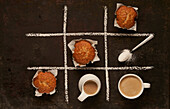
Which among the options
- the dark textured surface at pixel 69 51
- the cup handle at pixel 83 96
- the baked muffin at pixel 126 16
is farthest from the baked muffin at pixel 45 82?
the baked muffin at pixel 126 16

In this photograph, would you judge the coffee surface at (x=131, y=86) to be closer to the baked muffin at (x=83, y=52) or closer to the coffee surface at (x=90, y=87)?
the coffee surface at (x=90, y=87)

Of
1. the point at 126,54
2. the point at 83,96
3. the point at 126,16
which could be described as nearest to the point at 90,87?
the point at 83,96

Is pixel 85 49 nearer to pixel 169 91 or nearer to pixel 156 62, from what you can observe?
pixel 156 62

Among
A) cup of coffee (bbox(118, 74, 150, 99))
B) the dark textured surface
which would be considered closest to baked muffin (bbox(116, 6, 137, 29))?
the dark textured surface

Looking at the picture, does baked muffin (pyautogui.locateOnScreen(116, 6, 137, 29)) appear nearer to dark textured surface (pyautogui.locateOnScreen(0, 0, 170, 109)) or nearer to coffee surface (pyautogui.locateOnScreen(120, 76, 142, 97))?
dark textured surface (pyautogui.locateOnScreen(0, 0, 170, 109))

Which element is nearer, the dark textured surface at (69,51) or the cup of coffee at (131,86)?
the cup of coffee at (131,86)
